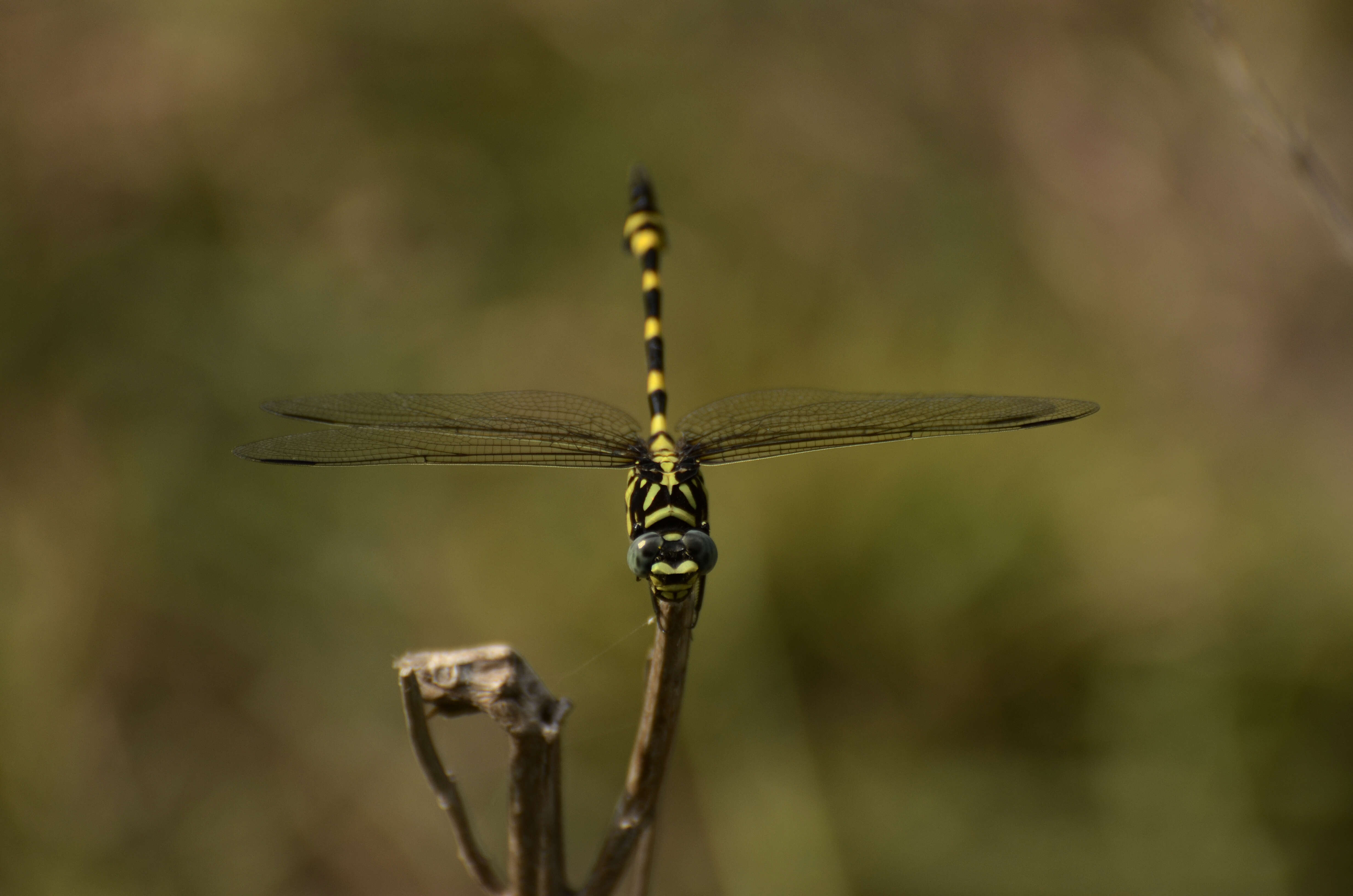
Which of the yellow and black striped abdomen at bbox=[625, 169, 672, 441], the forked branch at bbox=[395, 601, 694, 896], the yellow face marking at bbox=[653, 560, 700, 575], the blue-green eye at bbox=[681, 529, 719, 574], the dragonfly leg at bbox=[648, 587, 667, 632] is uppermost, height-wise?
the yellow and black striped abdomen at bbox=[625, 169, 672, 441]

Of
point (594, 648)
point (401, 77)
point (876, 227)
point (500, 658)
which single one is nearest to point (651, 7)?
point (401, 77)

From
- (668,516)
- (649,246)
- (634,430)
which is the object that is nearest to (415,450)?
(634,430)

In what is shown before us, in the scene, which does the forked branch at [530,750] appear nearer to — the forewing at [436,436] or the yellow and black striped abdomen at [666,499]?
the yellow and black striped abdomen at [666,499]

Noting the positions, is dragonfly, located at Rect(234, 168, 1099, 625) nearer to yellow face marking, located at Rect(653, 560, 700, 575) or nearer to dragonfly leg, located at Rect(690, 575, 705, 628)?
dragonfly leg, located at Rect(690, 575, 705, 628)

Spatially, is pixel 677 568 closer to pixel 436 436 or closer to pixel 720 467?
pixel 436 436

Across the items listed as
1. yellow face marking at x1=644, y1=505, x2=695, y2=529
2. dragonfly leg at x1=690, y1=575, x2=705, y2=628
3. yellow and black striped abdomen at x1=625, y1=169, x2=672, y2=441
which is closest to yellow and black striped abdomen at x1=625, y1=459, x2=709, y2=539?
yellow face marking at x1=644, y1=505, x2=695, y2=529

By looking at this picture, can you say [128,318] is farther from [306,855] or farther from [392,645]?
[306,855]

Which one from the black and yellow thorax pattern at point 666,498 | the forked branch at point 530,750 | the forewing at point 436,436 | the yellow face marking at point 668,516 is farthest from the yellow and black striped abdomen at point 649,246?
the forked branch at point 530,750

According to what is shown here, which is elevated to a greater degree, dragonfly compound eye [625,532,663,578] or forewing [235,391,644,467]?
forewing [235,391,644,467]
